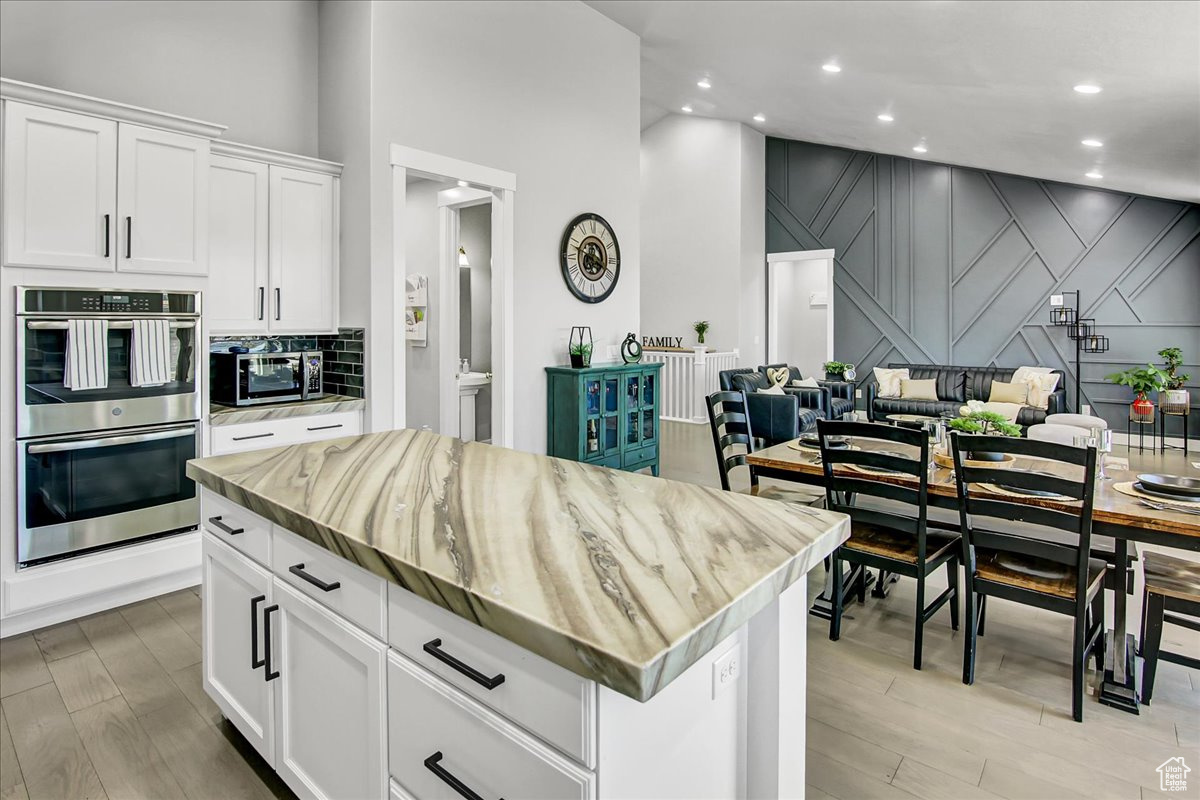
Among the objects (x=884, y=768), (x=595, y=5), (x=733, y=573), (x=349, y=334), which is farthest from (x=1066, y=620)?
(x=595, y=5)

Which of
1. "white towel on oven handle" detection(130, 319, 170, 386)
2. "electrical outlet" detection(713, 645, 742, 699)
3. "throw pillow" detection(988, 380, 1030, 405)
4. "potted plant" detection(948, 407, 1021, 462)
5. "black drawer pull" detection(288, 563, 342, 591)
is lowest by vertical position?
"electrical outlet" detection(713, 645, 742, 699)

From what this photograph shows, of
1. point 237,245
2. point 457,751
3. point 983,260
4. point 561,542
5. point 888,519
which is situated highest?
point 983,260

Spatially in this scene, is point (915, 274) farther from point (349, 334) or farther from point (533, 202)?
point (349, 334)

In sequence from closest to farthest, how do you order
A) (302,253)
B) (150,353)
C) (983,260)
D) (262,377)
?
(150,353) → (262,377) → (302,253) → (983,260)

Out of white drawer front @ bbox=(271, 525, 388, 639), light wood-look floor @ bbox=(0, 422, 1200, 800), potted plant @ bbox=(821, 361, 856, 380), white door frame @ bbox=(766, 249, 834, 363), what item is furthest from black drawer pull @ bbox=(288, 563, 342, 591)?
white door frame @ bbox=(766, 249, 834, 363)

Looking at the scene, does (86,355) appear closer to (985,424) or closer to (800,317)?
(985,424)

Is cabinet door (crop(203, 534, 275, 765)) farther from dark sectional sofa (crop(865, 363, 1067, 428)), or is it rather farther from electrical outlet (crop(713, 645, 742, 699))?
dark sectional sofa (crop(865, 363, 1067, 428))

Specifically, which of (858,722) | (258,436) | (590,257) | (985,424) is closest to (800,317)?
(590,257)

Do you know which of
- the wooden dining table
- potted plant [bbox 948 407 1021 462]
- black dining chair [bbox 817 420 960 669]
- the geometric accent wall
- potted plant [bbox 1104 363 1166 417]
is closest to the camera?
the wooden dining table

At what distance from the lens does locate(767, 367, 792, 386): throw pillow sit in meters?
8.08

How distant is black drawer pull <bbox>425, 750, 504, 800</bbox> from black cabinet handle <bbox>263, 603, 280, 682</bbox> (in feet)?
2.35

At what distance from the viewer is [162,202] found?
3092 mm

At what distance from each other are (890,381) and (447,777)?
870 centimetres

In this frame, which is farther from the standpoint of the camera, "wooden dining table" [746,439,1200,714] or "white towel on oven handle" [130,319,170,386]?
"white towel on oven handle" [130,319,170,386]
